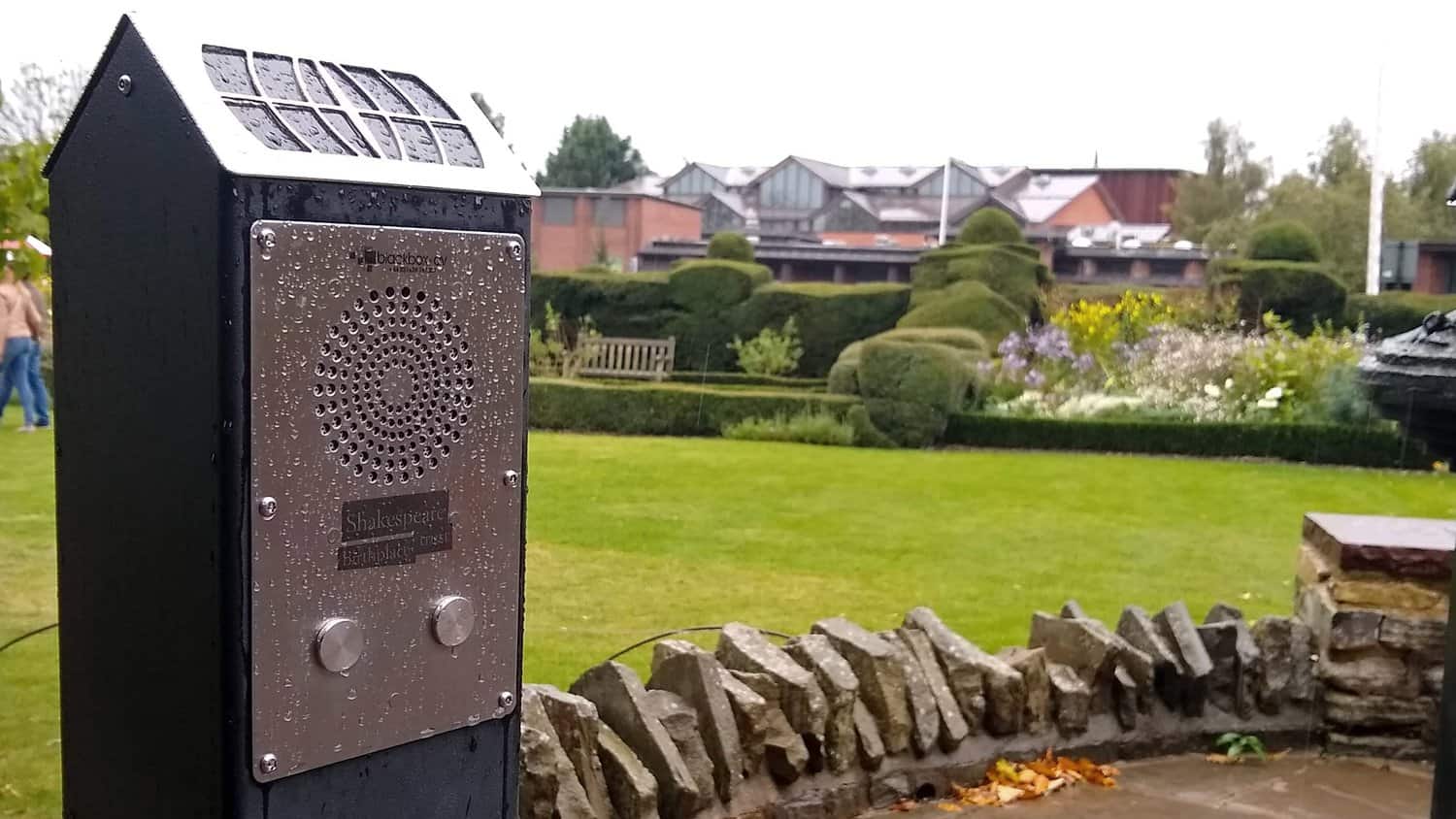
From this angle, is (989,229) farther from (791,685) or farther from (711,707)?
(711,707)

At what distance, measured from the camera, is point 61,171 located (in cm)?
155

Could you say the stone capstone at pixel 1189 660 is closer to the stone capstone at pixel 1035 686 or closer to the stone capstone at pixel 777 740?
the stone capstone at pixel 1035 686

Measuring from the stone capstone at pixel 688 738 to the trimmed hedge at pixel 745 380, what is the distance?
48.2 ft

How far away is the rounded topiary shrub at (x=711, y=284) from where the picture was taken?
19.8 metres

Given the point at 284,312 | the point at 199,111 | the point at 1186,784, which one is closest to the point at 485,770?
the point at 284,312

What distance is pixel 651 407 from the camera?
45.9ft

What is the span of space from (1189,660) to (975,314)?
14464mm

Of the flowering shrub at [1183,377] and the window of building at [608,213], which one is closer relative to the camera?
the flowering shrub at [1183,377]

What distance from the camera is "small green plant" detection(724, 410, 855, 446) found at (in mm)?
12859

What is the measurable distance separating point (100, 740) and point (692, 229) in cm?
4610

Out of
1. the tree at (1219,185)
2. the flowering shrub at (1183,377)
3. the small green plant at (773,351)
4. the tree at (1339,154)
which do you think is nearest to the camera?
the flowering shrub at (1183,377)

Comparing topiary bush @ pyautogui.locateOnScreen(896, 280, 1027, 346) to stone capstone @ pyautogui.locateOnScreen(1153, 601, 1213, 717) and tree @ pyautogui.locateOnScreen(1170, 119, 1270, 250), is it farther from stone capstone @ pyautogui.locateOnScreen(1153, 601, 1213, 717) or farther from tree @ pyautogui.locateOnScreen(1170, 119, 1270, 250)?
tree @ pyautogui.locateOnScreen(1170, 119, 1270, 250)

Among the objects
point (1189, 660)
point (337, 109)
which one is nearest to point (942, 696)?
point (1189, 660)

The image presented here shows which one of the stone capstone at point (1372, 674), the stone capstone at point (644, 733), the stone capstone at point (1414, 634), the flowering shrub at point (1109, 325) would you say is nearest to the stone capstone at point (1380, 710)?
the stone capstone at point (1372, 674)
